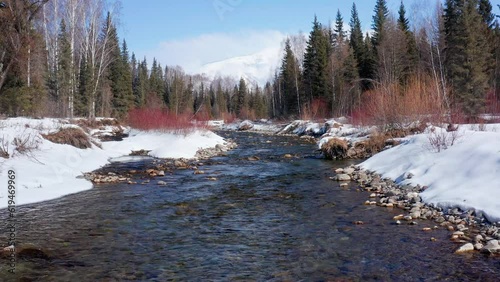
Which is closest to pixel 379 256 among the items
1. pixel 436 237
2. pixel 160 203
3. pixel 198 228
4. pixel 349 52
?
pixel 436 237

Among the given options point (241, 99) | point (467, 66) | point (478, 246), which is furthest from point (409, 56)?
point (241, 99)

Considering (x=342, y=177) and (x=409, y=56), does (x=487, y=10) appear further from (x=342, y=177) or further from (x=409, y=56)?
(x=342, y=177)

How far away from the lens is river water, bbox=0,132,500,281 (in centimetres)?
590

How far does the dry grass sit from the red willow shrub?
743cm

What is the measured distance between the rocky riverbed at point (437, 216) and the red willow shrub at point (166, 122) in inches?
629

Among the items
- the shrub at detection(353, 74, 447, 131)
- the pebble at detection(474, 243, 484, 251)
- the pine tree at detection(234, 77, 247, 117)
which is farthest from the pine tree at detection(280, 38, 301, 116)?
the pebble at detection(474, 243, 484, 251)

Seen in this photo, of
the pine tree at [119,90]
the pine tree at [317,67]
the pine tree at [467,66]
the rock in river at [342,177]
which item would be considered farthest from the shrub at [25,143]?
the pine tree at [317,67]

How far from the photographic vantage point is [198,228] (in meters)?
8.37

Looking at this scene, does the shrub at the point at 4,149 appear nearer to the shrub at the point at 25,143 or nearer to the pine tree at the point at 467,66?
the shrub at the point at 25,143

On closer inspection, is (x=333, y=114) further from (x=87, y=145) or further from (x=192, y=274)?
(x=192, y=274)

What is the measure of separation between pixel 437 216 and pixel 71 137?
16074 millimetres

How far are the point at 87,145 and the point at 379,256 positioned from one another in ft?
54.2

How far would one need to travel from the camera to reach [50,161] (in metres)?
13.9

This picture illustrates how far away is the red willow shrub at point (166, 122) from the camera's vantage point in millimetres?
26578
